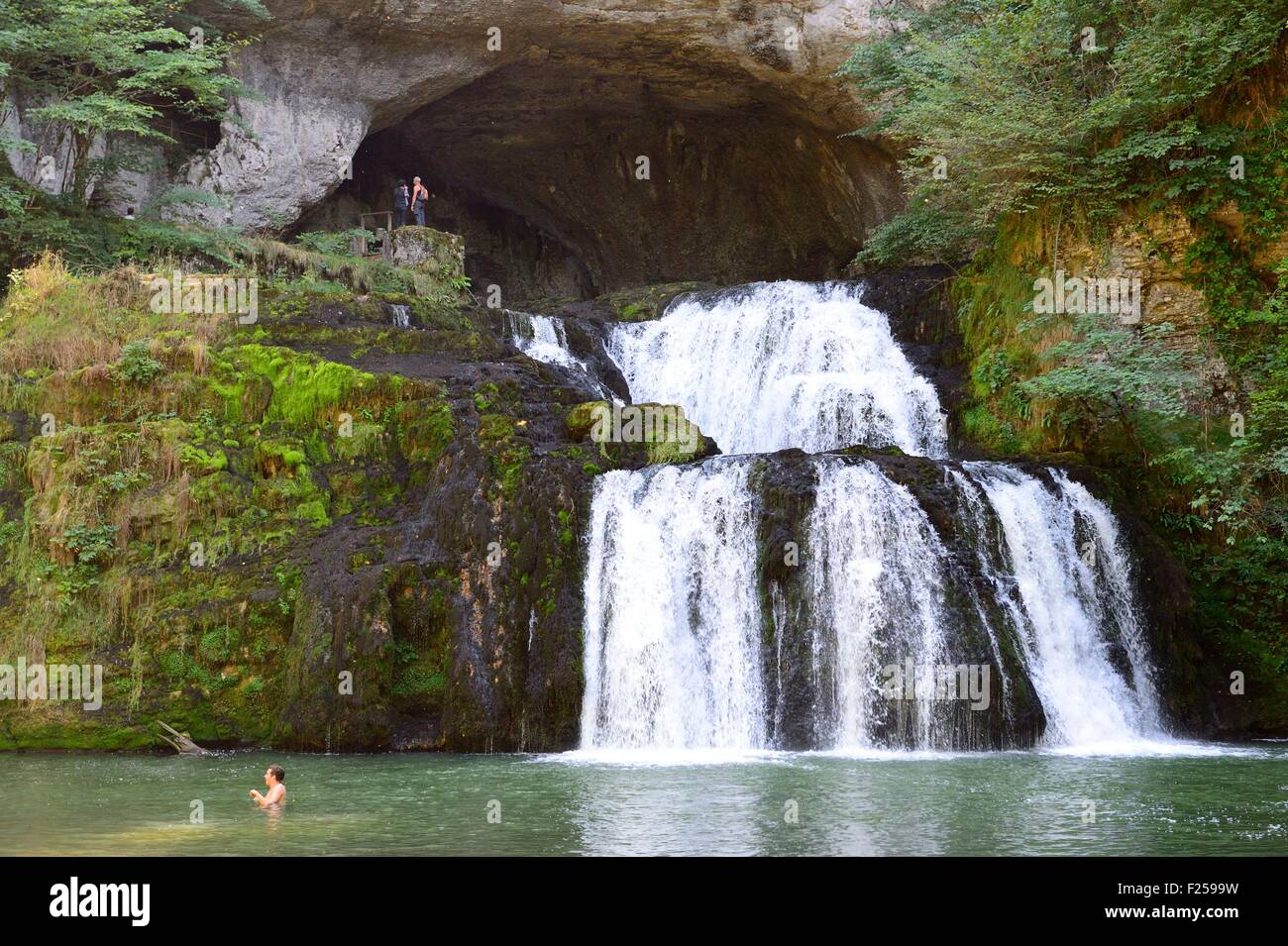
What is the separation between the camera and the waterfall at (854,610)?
→ 1299cm

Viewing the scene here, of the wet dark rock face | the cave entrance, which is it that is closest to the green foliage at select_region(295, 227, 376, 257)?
the cave entrance

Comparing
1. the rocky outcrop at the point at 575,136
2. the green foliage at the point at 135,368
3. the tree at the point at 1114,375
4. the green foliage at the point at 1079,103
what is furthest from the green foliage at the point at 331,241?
the tree at the point at 1114,375

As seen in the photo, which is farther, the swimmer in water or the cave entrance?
the cave entrance

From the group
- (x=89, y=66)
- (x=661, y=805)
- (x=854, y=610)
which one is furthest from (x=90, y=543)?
(x=89, y=66)

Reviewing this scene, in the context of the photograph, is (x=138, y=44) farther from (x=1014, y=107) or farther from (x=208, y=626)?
(x=1014, y=107)

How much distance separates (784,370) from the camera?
64.0ft

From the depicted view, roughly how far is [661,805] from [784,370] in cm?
1170

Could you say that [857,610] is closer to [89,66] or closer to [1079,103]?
[1079,103]

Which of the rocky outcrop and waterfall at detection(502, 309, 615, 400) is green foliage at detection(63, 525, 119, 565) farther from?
the rocky outcrop

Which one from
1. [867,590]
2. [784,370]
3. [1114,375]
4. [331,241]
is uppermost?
[331,241]

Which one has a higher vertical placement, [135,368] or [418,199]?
[418,199]

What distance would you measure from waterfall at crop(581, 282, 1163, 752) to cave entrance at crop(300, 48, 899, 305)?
12411 millimetres

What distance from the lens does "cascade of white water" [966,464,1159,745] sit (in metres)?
13.5

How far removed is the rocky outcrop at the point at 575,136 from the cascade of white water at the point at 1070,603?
12.0m
